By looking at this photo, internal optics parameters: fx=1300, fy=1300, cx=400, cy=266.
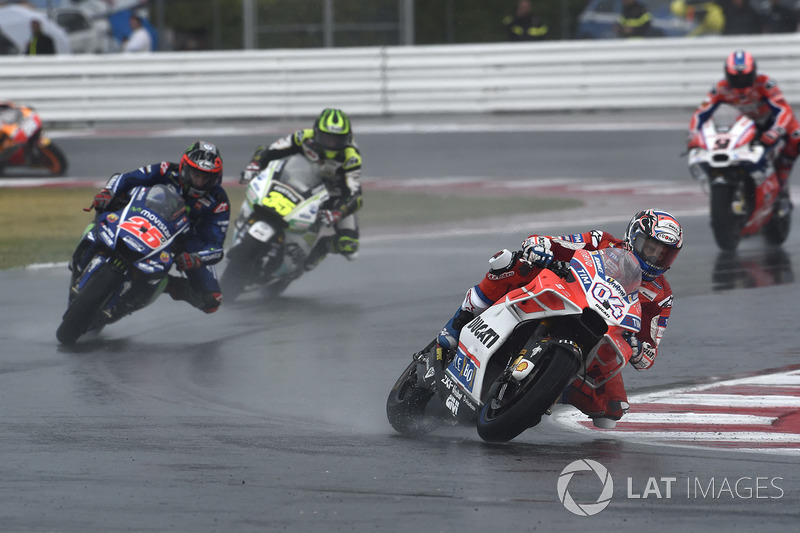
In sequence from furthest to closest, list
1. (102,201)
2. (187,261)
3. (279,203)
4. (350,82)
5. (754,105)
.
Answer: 1. (350,82)
2. (754,105)
3. (279,203)
4. (187,261)
5. (102,201)

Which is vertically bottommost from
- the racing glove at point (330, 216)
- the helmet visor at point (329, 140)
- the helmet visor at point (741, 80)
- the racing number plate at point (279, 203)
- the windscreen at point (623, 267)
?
the racing glove at point (330, 216)

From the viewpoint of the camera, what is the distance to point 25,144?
18688 millimetres

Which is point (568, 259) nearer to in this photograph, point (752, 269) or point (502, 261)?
point (502, 261)

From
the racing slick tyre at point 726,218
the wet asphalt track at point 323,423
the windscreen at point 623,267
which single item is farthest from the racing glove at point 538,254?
the racing slick tyre at point 726,218

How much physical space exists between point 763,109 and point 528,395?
26.6 ft

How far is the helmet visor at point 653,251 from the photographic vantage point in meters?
6.55

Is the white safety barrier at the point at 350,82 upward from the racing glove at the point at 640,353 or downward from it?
upward

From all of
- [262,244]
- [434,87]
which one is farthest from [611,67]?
[262,244]

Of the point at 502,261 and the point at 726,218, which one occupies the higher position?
the point at 502,261

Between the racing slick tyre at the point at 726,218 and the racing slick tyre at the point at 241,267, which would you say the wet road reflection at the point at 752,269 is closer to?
the racing slick tyre at the point at 726,218

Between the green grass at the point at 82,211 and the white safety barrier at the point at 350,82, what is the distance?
4862 mm

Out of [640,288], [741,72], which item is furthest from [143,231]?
[741,72]

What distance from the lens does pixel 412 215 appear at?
627 inches

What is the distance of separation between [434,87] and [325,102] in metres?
1.90
